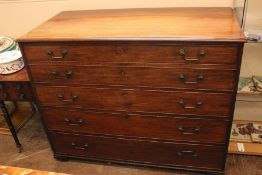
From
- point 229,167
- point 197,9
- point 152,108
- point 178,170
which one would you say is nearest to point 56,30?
point 152,108

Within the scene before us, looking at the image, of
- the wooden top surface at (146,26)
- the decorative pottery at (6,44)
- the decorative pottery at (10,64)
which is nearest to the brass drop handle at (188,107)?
the wooden top surface at (146,26)

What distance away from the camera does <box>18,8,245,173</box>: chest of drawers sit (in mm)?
1534

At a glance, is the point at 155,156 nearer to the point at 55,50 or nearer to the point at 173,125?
the point at 173,125

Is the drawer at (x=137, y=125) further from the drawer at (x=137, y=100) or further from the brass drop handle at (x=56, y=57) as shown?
the brass drop handle at (x=56, y=57)

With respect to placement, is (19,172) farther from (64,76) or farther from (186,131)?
(186,131)

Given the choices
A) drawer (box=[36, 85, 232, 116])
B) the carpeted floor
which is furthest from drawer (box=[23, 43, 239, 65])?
the carpeted floor

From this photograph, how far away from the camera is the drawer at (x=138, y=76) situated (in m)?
1.57

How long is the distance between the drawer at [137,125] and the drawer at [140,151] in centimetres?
6

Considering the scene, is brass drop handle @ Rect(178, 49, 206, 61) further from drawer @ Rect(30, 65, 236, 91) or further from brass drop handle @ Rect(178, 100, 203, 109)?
brass drop handle @ Rect(178, 100, 203, 109)

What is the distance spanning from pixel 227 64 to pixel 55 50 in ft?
3.24

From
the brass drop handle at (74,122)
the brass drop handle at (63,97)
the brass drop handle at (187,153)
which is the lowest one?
the brass drop handle at (187,153)

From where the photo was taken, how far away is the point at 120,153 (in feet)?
6.82

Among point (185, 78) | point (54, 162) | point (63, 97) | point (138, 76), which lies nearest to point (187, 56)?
point (185, 78)

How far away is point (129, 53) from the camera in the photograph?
1.60 meters
